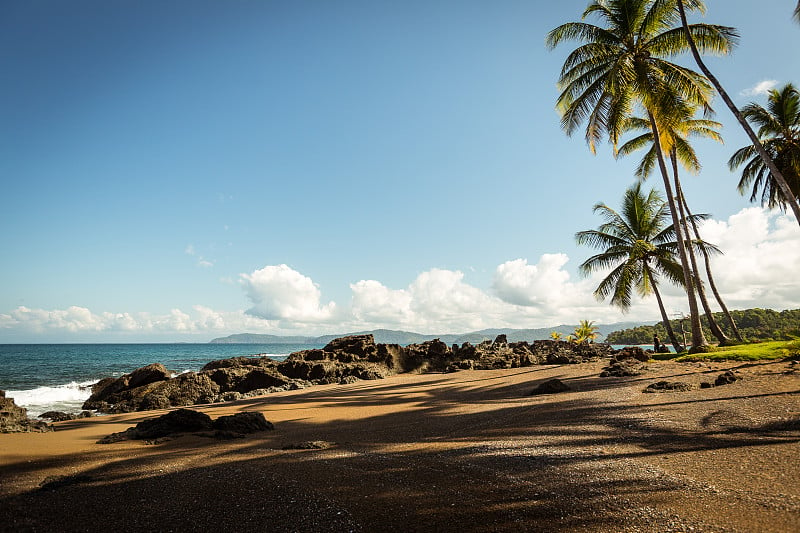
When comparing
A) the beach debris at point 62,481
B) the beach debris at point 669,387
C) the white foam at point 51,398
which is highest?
the beach debris at point 669,387

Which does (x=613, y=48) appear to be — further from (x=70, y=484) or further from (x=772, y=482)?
(x=70, y=484)

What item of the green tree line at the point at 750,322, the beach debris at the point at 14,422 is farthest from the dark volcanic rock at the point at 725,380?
the green tree line at the point at 750,322

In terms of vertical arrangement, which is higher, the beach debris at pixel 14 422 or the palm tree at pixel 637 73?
the palm tree at pixel 637 73

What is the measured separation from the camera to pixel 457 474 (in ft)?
14.5

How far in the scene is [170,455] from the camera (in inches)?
232

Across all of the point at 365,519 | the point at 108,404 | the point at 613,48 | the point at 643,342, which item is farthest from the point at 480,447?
the point at 643,342

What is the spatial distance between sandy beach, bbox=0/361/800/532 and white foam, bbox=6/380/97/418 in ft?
30.6

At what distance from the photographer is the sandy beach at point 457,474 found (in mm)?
3305

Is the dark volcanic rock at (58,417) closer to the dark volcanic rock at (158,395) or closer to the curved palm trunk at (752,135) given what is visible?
the dark volcanic rock at (158,395)

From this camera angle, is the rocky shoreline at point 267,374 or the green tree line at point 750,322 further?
the green tree line at point 750,322

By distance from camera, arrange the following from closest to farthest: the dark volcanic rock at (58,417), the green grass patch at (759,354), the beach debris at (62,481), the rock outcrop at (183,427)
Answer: the beach debris at (62,481)
the rock outcrop at (183,427)
the dark volcanic rock at (58,417)
the green grass patch at (759,354)

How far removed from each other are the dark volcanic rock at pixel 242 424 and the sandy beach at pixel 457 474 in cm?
32

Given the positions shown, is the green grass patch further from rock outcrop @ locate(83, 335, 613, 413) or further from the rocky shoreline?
rock outcrop @ locate(83, 335, 613, 413)

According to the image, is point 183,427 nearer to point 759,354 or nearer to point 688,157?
point 759,354
